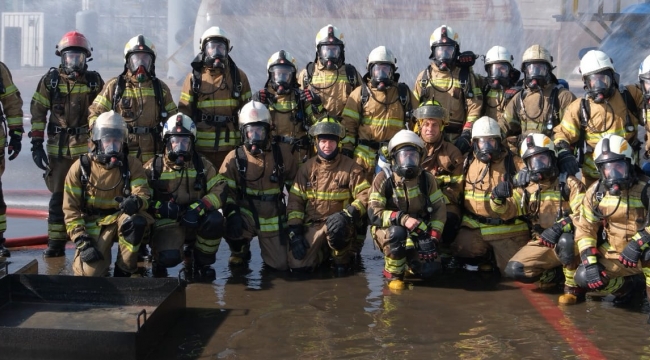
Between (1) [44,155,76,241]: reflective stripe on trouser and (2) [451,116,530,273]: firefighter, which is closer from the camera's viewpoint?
(2) [451,116,530,273]: firefighter

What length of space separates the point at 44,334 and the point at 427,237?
3092 mm

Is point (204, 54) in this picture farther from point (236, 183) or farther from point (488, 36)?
point (488, 36)

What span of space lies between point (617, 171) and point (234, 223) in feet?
10.2

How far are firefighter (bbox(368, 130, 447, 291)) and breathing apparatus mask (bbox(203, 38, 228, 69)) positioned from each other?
2.01 m

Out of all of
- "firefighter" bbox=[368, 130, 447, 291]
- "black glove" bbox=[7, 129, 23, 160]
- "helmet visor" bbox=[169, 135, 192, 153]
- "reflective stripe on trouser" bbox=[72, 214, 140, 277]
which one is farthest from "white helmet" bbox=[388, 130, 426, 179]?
"black glove" bbox=[7, 129, 23, 160]

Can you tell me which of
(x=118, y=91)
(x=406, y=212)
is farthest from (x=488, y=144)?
(x=118, y=91)

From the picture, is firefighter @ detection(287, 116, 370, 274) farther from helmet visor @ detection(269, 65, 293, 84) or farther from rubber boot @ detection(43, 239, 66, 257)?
rubber boot @ detection(43, 239, 66, 257)

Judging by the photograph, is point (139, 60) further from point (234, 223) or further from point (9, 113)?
point (234, 223)

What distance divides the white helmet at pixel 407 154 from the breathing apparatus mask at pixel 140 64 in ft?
7.98

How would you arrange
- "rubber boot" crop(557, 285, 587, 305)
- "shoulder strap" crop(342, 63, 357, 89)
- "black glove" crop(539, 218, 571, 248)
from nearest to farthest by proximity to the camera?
"rubber boot" crop(557, 285, 587, 305), "black glove" crop(539, 218, 571, 248), "shoulder strap" crop(342, 63, 357, 89)

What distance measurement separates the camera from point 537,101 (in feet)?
26.7

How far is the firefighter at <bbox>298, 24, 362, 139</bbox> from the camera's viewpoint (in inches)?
336

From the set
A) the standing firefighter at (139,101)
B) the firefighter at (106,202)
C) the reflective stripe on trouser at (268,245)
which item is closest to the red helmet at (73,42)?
the standing firefighter at (139,101)

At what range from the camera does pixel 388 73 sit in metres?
8.19
